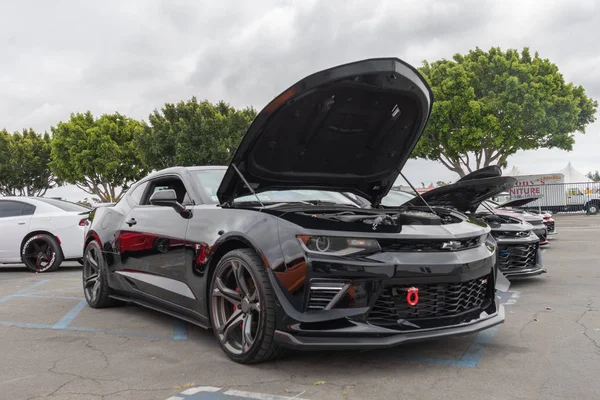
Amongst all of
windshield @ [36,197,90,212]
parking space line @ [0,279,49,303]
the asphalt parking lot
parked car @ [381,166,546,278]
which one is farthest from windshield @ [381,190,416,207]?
windshield @ [36,197,90,212]

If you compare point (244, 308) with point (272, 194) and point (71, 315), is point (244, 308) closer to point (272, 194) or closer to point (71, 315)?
point (272, 194)

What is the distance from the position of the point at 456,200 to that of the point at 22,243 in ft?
24.8

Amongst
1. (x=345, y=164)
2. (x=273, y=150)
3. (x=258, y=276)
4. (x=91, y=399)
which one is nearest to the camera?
(x=91, y=399)

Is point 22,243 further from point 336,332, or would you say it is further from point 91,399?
point 336,332

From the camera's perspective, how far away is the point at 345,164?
4.74m

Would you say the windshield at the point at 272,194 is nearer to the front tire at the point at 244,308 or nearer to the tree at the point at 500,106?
the front tire at the point at 244,308

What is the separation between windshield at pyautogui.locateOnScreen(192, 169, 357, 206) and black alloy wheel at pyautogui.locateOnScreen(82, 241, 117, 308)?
1.73 metres

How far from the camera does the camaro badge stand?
333cm

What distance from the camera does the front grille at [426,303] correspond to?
3.29 m

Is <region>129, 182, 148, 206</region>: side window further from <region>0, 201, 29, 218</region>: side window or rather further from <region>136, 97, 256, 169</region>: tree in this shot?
<region>136, 97, 256, 169</region>: tree

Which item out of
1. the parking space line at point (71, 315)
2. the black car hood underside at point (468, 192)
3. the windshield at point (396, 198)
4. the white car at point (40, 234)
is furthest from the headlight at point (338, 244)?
the white car at point (40, 234)

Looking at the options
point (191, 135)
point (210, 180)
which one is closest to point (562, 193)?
point (191, 135)

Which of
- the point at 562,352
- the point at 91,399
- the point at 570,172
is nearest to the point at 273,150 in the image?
the point at 91,399

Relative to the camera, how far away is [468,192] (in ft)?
21.6
